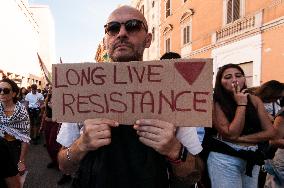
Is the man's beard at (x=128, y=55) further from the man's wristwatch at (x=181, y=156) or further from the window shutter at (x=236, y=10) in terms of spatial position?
the window shutter at (x=236, y=10)

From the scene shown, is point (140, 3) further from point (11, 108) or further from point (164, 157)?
point (164, 157)

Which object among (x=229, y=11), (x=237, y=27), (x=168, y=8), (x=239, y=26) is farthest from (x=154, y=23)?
(x=239, y=26)

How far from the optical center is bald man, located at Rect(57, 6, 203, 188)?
4.82 ft

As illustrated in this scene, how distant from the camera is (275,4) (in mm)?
11148

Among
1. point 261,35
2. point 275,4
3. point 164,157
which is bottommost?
point 164,157

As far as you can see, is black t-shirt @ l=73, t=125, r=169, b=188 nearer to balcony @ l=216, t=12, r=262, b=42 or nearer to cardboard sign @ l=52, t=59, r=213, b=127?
cardboard sign @ l=52, t=59, r=213, b=127

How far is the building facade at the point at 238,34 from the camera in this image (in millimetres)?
11180

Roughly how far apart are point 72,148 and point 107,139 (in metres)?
0.26

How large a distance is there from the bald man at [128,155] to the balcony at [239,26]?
11.6m

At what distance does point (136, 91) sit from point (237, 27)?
12.8 meters

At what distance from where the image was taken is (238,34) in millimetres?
13188

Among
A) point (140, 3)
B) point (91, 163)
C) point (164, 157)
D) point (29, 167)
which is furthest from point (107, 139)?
point (140, 3)

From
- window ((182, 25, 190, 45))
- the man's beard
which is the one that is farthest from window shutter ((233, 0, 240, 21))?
the man's beard

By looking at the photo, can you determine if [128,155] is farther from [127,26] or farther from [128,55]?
[127,26]
